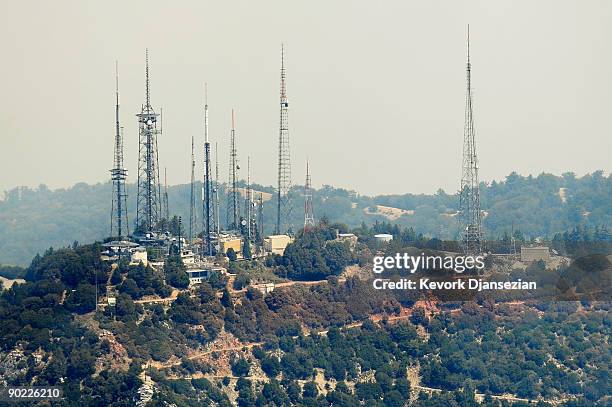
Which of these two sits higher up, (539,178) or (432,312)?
(539,178)

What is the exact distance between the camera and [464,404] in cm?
6022

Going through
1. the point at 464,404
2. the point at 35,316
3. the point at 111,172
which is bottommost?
the point at 464,404

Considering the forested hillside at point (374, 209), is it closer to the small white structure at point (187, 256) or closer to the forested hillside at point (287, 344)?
the small white structure at point (187, 256)

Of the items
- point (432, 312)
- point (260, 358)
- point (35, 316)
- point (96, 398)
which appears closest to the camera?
point (96, 398)

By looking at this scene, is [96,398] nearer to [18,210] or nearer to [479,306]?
[479,306]

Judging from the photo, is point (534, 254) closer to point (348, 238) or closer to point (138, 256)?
point (348, 238)

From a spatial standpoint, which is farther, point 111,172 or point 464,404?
point 111,172

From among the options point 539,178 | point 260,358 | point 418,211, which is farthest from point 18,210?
point 260,358

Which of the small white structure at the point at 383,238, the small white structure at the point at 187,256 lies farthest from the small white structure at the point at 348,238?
the small white structure at the point at 187,256

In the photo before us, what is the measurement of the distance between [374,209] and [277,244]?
73.7 metres

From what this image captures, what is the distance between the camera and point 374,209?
14800cm

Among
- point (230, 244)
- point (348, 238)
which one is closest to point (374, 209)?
point (348, 238)

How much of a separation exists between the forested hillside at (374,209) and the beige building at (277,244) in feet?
155

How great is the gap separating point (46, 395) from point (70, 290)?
7.90m
